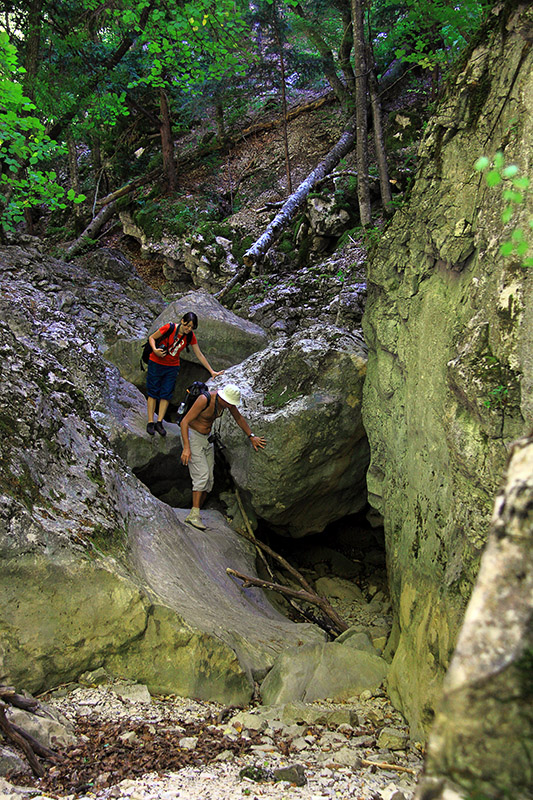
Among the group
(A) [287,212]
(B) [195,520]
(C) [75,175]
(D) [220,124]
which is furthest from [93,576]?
(D) [220,124]

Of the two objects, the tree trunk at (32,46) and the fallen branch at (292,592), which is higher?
the tree trunk at (32,46)

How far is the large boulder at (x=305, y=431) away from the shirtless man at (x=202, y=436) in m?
0.35

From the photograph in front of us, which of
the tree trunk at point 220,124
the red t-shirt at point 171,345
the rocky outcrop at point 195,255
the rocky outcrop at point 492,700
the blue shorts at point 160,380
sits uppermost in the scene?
the tree trunk at point 220,124

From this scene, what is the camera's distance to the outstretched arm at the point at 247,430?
6.62 metres

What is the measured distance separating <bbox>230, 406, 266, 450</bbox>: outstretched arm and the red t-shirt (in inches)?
59.0

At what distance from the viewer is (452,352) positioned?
159 inches

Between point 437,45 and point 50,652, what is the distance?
49.5 feet

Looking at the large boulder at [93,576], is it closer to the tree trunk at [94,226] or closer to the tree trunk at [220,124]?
the tree trunk at [94,226]

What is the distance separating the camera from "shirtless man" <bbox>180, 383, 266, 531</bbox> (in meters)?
6.63

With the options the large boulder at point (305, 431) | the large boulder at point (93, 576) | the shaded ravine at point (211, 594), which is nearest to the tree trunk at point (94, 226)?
the large boulder at point (305, 431)

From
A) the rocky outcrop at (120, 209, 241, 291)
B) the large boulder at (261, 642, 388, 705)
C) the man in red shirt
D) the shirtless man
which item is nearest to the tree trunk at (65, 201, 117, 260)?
the rocky outcrop at (120, 209, 241, 291)

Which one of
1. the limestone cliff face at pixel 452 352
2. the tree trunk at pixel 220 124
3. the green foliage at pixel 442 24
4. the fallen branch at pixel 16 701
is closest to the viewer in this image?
the fallen branch at pixel 16 701

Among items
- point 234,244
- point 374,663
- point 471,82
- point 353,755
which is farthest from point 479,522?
point 234,244

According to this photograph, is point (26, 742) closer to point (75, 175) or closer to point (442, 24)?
point (442, 24)
